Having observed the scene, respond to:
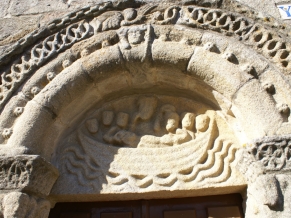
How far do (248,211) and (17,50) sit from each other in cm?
234

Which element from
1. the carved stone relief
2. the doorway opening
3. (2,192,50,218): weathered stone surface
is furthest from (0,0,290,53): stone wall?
the doorway opening

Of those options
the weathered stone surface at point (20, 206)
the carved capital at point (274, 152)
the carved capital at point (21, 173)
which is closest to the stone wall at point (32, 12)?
the carved capital at point (21, 173)

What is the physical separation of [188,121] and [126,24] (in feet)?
3.40

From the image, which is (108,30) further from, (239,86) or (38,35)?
(239,86)

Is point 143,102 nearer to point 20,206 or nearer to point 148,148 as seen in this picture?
point 148,148

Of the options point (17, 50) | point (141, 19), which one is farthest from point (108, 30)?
point (17, 50)

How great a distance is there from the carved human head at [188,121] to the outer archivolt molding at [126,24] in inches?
30.5

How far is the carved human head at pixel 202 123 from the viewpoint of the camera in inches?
112

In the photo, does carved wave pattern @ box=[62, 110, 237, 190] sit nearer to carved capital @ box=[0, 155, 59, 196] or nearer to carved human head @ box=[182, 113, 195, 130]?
carved human head @ box=[182, 113, 195, 130]

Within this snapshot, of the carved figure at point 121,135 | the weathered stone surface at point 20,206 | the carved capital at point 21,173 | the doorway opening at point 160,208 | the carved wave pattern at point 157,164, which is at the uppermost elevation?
the carved figure at point 121,135

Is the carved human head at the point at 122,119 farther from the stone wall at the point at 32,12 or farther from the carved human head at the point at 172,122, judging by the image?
the stone wall at the point at 32,12

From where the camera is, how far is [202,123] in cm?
286

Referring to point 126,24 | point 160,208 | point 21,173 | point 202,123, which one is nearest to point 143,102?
point 202,123

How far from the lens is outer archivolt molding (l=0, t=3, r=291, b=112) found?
2680mm
